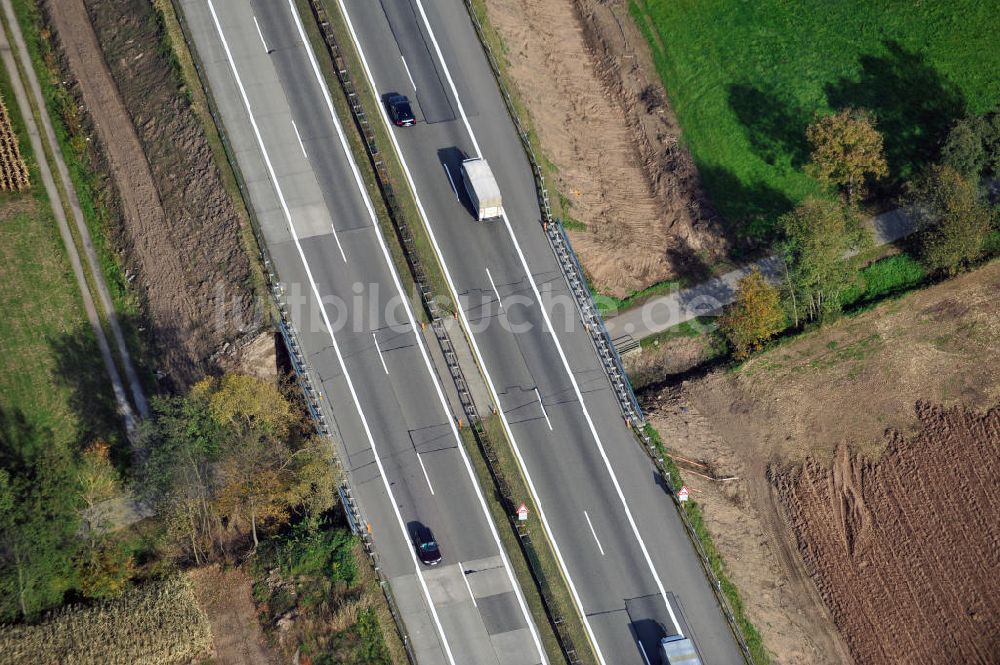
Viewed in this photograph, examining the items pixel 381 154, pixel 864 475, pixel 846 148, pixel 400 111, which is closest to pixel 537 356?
pixel 381 154

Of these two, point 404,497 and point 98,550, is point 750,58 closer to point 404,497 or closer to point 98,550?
point 404,497

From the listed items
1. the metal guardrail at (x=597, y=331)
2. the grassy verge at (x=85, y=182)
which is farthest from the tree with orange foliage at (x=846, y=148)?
the grassy verge at (x=85, y=182)

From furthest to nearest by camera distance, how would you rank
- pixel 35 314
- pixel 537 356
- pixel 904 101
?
pixel 904 101 → pixel 35 314 → pixel 537 356

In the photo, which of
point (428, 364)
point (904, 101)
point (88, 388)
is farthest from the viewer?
point (904, 101)

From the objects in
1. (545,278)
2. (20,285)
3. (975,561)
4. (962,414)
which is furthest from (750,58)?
(20,285)

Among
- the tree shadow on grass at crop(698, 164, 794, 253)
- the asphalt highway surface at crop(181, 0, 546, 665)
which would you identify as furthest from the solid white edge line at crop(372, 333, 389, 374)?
the tree shadow on grass at crop(698, 164, 794, 253)

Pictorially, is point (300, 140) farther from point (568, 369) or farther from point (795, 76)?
point (795, 76)
